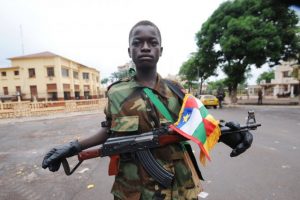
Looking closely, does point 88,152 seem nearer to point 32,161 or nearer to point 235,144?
point 235,144

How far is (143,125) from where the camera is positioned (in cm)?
129

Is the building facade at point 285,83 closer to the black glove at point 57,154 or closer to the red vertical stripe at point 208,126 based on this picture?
the red vertical stripe at point 208,126

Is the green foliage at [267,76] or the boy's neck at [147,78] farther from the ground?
the green foliage at [267,76]

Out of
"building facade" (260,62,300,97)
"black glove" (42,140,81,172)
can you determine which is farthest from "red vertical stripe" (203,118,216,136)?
"building facade" (260,62,300,97)

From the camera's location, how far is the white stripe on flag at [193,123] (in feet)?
3.86

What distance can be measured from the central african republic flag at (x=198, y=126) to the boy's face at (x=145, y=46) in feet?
1.18

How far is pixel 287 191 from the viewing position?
270 centimetres

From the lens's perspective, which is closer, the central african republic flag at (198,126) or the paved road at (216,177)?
the central african republic flag at (198,126)

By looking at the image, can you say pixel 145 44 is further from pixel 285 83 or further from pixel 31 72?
pixel 285 83

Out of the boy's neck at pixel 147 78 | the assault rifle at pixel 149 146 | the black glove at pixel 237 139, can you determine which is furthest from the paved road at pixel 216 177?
the boy's neck at pixel 147 78

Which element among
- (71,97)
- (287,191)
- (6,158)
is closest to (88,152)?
(287,191)

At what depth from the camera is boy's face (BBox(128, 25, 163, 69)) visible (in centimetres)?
128

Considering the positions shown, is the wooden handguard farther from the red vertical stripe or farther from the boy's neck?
the red vertical stripe

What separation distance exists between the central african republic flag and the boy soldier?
0.34ft
